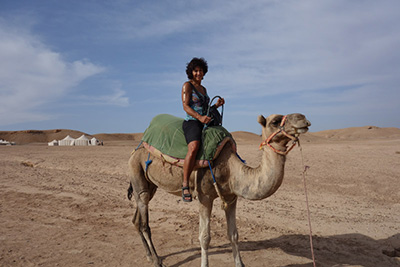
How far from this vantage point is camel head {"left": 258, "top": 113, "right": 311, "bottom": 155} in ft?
11.9

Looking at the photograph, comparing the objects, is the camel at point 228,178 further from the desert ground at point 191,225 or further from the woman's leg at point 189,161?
the desert ground at point 191,225

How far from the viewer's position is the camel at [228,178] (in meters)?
3.91

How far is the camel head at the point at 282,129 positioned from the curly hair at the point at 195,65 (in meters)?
1.54

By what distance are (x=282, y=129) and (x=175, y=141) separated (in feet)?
6.39

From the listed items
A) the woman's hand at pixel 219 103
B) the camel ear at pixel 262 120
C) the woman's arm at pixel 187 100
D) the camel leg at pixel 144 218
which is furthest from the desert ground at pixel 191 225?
the woman's arm at pixel 187 100

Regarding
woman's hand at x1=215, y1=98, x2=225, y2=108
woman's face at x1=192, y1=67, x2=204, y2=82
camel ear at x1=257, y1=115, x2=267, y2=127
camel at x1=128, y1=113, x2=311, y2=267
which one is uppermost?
woman's face at x1=192, y1=67, x2=204, y2=82

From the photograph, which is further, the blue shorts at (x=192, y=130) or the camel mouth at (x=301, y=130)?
the blue shorts at (x=192, y=130)

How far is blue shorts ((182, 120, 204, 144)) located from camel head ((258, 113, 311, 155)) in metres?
1.03

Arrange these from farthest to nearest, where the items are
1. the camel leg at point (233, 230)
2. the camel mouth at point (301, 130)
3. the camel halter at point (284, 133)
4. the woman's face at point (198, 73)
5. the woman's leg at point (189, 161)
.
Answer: the woman's face at point (198, 73) → the camel leg at point (233, 230) → the woman's leg at point (189, 161) → the camel halter at point (284, 133) → the camel mouth at point (301, 130)

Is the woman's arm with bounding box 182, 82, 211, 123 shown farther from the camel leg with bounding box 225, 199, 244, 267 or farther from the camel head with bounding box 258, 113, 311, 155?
the camel leg with bounding box 225, 199, 244, 267

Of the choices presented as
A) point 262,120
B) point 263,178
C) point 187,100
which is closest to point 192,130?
point 187,100

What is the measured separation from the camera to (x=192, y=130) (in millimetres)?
4691

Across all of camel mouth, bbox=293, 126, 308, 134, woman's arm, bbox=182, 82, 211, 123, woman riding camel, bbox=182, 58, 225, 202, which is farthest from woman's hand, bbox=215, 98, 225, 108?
camel mouth, bbox=293, 126, 308, 134

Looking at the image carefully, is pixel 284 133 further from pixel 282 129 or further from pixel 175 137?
pixel 175 137
